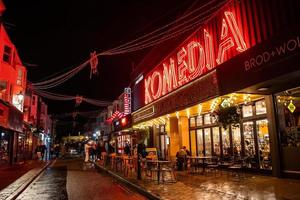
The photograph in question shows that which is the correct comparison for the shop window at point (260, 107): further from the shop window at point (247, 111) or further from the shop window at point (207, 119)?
the shop window at point (207, 119)

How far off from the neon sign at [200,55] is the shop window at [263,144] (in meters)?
3.38

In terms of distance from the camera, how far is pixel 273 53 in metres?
8.55

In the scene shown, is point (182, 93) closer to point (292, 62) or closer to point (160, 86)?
point (160, 86)

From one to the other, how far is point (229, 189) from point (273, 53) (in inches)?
186

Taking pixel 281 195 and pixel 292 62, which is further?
pixel 281 195

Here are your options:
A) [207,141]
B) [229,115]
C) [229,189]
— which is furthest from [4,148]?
[229,189]

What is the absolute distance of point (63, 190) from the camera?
1191cm

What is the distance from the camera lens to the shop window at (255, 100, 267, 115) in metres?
13.1

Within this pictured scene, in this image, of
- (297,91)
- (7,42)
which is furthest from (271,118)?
(7,42)

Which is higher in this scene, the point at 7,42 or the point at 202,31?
the point at 7,42

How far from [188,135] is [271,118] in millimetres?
8649

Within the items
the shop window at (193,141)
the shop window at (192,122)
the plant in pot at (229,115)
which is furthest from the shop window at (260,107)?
the shop window at (193,141)

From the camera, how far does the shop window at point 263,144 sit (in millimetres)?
12797

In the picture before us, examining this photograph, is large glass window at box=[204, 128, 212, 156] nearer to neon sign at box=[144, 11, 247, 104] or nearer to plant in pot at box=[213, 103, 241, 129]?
neon sign at box=[144, 11, 247, 104]
